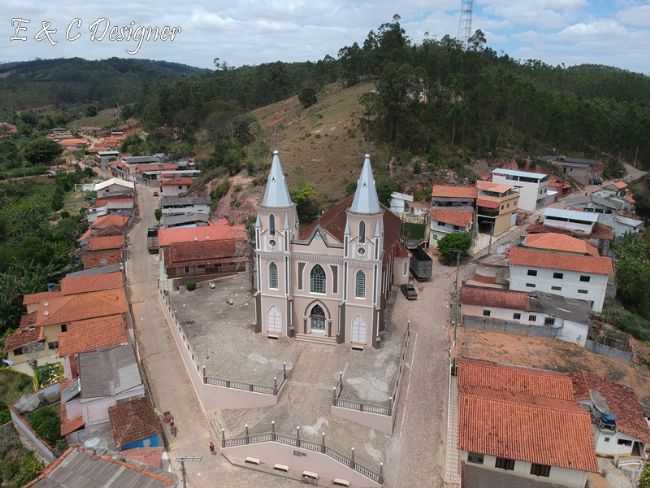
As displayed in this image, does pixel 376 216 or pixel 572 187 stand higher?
pixel 376 216

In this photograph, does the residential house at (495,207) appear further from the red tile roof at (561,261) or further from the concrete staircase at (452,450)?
the concrete staircase at (452,450)

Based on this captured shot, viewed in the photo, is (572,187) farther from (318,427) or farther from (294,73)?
(294,73)

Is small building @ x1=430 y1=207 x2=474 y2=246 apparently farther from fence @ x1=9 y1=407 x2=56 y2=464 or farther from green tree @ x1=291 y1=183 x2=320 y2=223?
fence @ x1=9 y1=407 x2=56 y2=464

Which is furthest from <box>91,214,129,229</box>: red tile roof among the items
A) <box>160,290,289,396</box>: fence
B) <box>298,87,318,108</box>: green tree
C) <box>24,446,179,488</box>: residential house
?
<box>298,87,318,108</box>: green tree

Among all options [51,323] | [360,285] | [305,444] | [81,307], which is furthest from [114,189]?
[305,444]

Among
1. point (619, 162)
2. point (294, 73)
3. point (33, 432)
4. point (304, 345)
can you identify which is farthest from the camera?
point (294, 73)

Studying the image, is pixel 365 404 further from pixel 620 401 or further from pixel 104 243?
pixel 104 243

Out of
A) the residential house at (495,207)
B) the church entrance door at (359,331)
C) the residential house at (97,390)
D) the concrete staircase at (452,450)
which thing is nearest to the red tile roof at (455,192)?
the residential house at (495,207)

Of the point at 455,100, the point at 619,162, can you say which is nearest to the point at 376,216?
the point at 455,100
